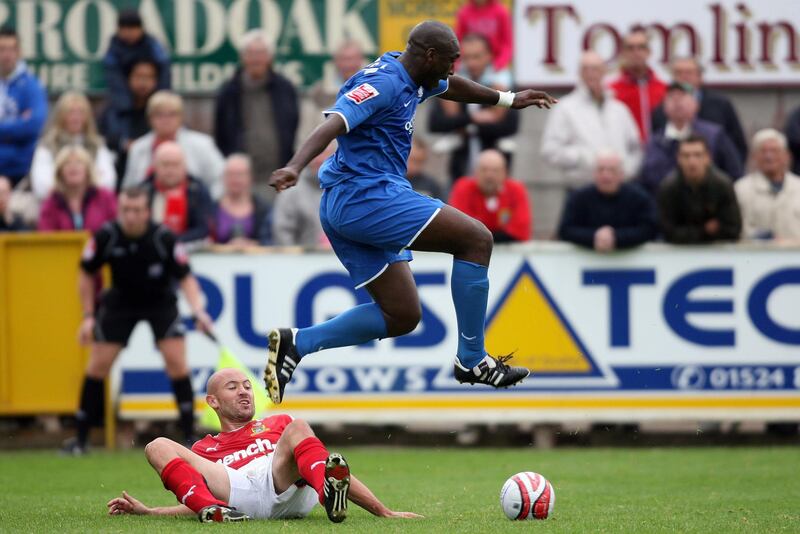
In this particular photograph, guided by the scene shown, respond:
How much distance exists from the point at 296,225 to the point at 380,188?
5455mm

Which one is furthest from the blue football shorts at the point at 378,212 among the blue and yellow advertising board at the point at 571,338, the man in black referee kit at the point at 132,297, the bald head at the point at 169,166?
the bald head at the point at 169,166

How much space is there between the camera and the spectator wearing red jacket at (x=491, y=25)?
15367mm

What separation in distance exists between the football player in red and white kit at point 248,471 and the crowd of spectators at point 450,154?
5.21 m

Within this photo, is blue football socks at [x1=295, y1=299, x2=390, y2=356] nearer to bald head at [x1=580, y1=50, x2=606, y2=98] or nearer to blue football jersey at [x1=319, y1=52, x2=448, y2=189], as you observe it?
blue football jersey at [x1=319, y1=52, x2=448, y2=189]

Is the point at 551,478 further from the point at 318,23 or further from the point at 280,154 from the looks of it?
the point at 318,23

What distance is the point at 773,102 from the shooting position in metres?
16.8

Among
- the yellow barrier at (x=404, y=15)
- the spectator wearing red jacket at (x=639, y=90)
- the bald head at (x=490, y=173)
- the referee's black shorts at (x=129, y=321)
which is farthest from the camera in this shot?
the yellow barrier at (x=404, y=15)

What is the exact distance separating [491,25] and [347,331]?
707 centimetres

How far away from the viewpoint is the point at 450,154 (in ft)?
49.1

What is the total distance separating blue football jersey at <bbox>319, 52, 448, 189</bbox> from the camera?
8375mm

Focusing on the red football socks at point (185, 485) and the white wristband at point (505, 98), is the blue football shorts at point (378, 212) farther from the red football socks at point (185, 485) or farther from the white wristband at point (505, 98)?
the red football socks at point (185, 485)

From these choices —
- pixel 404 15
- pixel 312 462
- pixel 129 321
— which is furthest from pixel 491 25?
pixel 312 462

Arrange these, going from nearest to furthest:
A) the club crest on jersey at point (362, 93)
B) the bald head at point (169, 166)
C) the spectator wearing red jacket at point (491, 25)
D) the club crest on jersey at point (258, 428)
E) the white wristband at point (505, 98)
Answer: the club crest on jersey at point (362, 93) → the club crest on jersey at point (258, 428) → the white wristband at point (505, 98) → the bald head at point (169, 166) → the spectator wearing red jacket at point (491, 25)

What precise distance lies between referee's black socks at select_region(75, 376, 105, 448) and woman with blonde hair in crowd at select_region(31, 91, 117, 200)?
7.28 ft
